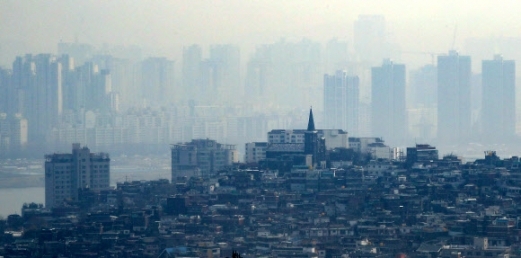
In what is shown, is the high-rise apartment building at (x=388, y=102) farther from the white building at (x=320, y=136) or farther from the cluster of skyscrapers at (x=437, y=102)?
the white building at (x=320, y=136)

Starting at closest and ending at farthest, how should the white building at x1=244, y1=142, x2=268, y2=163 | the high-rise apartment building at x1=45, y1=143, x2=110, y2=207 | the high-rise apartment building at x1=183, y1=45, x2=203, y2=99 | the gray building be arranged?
1. the high-rise apartment building at x1=45, y1=143, x2=110, y2=207
2. the white building at x1=244, y1=142, x2=268, y2=163
3. the gray building
4. the high-rise apartment building at x1=183, y1=45, x2=203, y2=99

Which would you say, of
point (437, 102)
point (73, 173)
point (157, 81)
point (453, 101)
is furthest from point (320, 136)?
point (453, 101)

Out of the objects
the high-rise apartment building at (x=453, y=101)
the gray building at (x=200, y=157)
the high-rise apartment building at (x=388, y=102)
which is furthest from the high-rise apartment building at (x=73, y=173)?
the high-rise apartment building at (x=453, y=101)

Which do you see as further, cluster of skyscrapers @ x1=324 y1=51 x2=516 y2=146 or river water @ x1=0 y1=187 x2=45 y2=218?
cluster of skyscrapers @ x1=324 y1=51 x2=516 y2=146

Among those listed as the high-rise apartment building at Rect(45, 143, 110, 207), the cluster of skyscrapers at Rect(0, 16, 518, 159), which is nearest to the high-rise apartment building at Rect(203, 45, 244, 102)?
the cluster of skyscrapers at Rect(0, 16, 518, 159)

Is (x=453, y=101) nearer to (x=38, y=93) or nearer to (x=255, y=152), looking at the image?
(x=38, y=93)

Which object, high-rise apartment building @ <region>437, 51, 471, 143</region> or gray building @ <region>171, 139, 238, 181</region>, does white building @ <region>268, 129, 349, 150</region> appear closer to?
gray building @ <region>171, 139, 238, 181</region>
